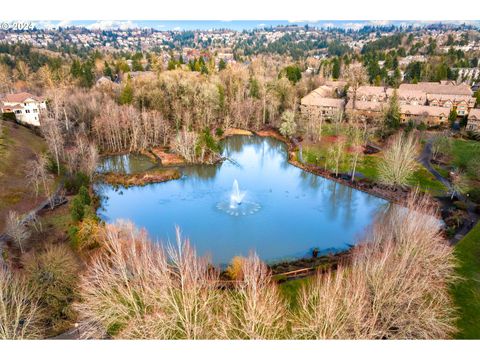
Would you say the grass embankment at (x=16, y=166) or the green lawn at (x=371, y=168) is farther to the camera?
the green lawn at (x=371, y=168)

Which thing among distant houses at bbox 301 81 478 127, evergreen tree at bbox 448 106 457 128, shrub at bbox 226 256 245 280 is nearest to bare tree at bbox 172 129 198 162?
distant houses at bbox 301 81 478 127

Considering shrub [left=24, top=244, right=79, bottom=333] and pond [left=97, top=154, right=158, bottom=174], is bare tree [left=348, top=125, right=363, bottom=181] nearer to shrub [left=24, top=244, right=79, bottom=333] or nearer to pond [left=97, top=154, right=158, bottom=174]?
pond [left=97, top=154, right=158, bottom=174]

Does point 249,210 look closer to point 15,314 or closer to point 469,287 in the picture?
point 469,287

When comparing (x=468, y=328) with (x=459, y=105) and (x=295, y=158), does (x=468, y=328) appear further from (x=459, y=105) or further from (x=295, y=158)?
(x=459, y=105)

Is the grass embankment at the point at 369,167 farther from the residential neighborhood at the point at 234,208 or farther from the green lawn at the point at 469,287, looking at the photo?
the green lawn at the point at 469,287

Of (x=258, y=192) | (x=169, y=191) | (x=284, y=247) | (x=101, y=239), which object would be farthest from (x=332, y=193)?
(x=101, y=239)

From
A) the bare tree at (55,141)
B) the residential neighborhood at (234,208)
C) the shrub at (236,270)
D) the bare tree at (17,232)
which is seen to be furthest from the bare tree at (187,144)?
the shrub at (236,270)

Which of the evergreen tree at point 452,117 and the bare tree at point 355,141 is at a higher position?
the evergreen tree at point 452,117

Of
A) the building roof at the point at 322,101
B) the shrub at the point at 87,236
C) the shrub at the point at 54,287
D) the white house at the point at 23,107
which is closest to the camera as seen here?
the shrub at the point at 54,287
